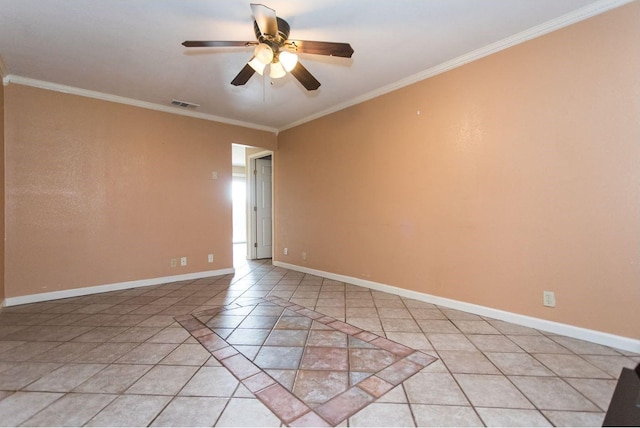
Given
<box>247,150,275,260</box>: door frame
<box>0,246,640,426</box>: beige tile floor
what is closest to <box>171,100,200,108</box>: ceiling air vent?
<box>247,150,275,260</box>: door frame

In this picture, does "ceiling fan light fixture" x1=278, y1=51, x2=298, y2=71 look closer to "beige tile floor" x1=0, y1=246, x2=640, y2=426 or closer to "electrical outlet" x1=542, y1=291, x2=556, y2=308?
"beige tile floor" x1=0, y1=246, x2=640, y2=426

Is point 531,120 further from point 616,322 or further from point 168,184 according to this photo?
point 168,184

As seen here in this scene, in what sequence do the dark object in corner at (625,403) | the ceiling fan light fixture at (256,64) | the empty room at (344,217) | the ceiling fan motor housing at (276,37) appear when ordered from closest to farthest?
the dark object in corner at (625,403) → the empty room at (344,217) → the ceiling fan motor housing at (276,37) → the ceiling fan light fixture at (256,64)

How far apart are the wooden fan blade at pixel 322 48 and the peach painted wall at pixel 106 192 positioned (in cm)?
302

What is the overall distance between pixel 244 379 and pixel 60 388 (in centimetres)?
109

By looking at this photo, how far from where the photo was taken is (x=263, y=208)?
254 inches

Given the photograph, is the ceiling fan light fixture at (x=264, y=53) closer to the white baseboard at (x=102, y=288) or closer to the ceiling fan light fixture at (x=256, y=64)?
the ceiling fan light fixture at (x=256, y=64)

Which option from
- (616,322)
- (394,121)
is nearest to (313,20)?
(394,121)

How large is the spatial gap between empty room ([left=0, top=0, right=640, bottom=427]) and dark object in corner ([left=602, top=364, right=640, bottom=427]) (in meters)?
0.02

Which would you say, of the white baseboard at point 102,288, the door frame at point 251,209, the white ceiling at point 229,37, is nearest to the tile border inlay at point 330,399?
the white baseboard at point 102,288

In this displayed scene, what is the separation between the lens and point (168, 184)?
440 cm

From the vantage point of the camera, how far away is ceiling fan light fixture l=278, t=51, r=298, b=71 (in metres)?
2.24

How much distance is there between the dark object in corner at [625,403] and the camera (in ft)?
4.75

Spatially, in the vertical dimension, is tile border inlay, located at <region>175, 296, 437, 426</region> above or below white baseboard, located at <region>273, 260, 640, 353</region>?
below
